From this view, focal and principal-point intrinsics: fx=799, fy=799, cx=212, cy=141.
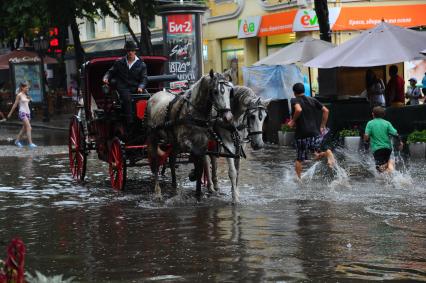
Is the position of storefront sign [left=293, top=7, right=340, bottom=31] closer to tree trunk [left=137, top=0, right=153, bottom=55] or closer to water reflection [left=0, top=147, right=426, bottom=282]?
tree trunk [left=137, top=0, right=153, bottom=55]

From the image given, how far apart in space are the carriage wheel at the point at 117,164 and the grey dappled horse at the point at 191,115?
1.84 ft

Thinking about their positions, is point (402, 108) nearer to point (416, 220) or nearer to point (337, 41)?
point (416, 220)

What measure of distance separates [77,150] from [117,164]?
2.03m

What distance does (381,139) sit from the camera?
12.7 metres

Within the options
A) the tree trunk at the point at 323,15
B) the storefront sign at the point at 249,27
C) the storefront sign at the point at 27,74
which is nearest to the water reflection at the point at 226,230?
the tree trunk at the point at 323,15

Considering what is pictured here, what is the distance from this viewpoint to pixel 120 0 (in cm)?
3011

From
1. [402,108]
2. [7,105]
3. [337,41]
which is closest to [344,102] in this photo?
[402,108]

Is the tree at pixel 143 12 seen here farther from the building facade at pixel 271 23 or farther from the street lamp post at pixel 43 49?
the street lamp post at pixel 43 49

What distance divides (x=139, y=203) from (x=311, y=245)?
3.93m

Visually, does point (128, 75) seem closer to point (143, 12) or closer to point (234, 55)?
point (143, 12)

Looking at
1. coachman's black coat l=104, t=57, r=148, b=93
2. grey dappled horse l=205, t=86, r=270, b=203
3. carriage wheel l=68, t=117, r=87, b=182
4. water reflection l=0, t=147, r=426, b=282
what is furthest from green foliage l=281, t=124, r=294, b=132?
grey dappled horse l=205, t=86, r=270, b=203

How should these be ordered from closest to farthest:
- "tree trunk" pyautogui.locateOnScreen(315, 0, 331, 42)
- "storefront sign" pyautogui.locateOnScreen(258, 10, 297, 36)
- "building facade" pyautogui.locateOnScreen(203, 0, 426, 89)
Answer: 1. "tree trunk" pyautogui.locateOnScreen(315, 0, 331, 42)
2. "building facade" pyautogui.locateOnScreen(203, 0, 426, 89)
3. "storefront sign" pyautogui.locateOnScreen(258, 10, 297, 36)

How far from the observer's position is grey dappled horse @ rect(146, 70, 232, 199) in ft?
34.4

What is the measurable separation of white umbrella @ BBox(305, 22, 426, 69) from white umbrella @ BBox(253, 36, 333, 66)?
317 centimetres
